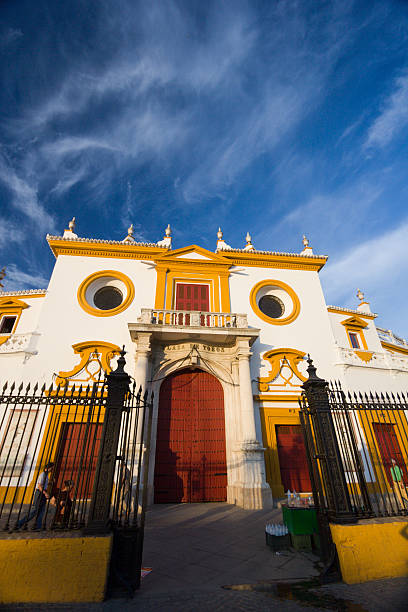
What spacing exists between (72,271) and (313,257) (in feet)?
37.0

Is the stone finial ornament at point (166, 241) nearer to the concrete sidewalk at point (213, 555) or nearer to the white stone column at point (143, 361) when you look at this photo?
the white stone column at point (143, 361)

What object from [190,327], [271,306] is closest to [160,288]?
[190,327]

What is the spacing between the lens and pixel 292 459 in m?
11.0

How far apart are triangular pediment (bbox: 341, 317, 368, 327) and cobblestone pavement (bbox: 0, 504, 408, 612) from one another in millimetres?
10481

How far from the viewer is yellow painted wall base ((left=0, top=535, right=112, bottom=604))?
3.68 metres

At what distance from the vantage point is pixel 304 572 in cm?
447

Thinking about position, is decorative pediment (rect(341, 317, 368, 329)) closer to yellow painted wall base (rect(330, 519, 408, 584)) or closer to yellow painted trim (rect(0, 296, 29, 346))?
yellow painted wall base (rect(330, 519, 408, 584))

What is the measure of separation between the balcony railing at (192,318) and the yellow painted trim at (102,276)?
62.8 inches

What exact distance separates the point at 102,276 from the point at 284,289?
27.2 feet

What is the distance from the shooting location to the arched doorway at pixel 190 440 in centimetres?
1012

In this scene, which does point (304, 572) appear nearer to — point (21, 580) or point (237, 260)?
point (21, 580)

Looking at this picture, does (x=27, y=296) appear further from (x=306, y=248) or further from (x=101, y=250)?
(x=306, y=248)

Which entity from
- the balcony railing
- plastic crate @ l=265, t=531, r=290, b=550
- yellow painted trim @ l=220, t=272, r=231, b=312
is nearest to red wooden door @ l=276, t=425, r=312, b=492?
the balcony railing

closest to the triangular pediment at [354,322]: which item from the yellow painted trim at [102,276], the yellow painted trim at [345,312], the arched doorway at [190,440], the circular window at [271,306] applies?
the yellow painted trim at [345,312]
